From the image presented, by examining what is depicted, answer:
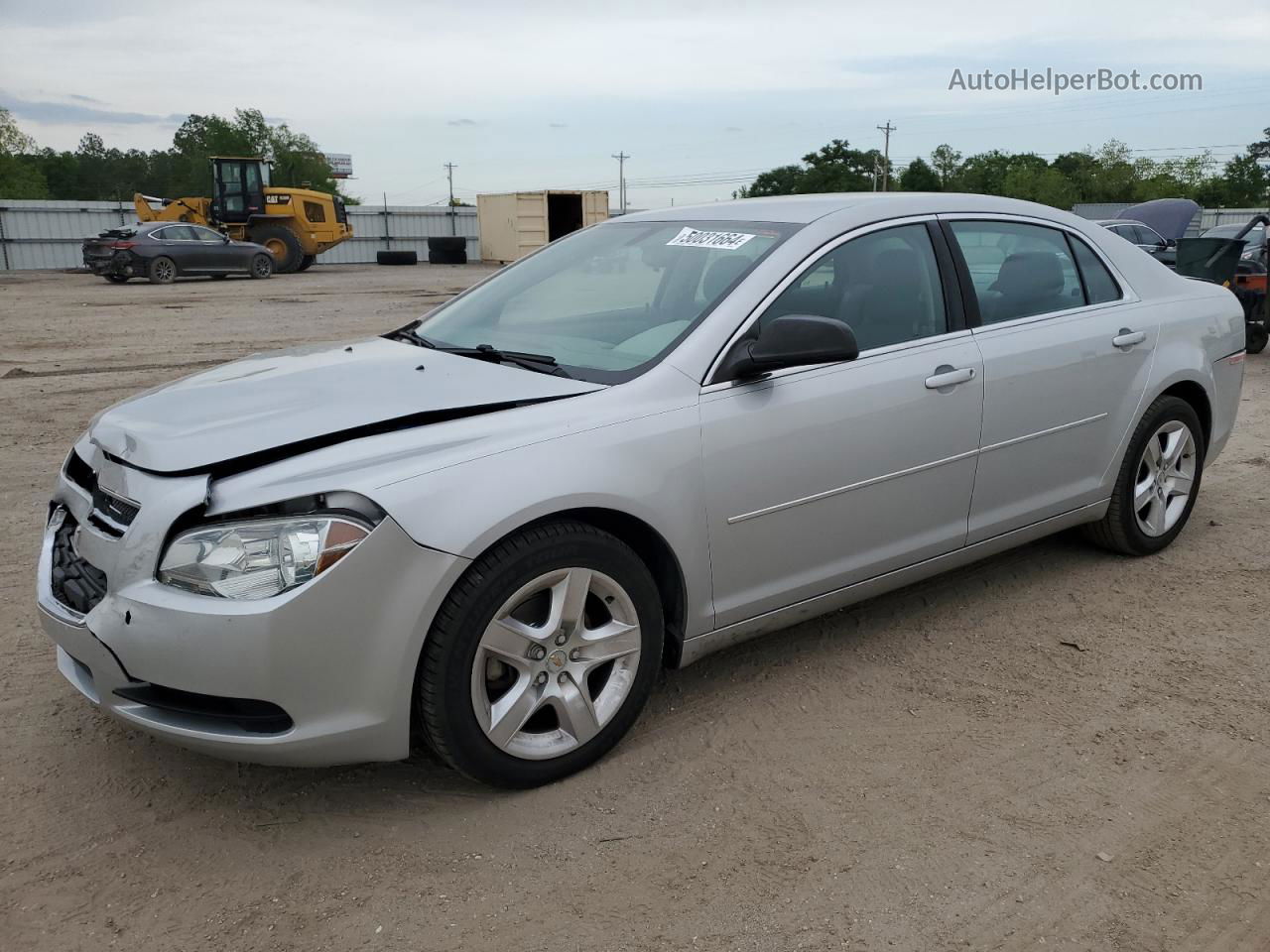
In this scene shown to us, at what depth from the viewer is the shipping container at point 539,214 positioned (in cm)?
3588

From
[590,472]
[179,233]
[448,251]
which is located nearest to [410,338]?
[590,472]

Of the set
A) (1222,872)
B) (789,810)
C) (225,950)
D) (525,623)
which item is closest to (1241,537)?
(1222,872)

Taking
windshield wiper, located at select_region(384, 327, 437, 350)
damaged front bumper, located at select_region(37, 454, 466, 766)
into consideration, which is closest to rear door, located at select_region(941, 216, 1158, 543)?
windshield wiper, located at select_region(384, 327, 437, 350)

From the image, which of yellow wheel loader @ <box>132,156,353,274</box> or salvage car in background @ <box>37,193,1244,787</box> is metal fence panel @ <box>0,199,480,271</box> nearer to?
yellow wheel loader @ <box>132,156,353,274</box>

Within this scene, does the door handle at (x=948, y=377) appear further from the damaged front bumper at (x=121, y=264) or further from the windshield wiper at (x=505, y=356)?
the damaged front bumper at (x=121, y=264)

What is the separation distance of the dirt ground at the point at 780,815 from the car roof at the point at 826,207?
1563 millimetres

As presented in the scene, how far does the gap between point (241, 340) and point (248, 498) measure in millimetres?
12275

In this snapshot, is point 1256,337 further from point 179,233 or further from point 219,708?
point 179,233

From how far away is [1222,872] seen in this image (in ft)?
8.61

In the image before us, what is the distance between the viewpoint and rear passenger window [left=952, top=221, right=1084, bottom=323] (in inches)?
158

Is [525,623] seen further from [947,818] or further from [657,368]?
[947,818]

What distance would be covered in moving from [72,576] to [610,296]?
1934 millimetres

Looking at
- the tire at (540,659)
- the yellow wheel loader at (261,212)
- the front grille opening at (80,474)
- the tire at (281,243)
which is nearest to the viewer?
the tire at (540,659)

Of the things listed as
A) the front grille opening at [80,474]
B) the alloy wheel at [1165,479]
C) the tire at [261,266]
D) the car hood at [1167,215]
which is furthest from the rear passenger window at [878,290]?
the tire at [261,266]
